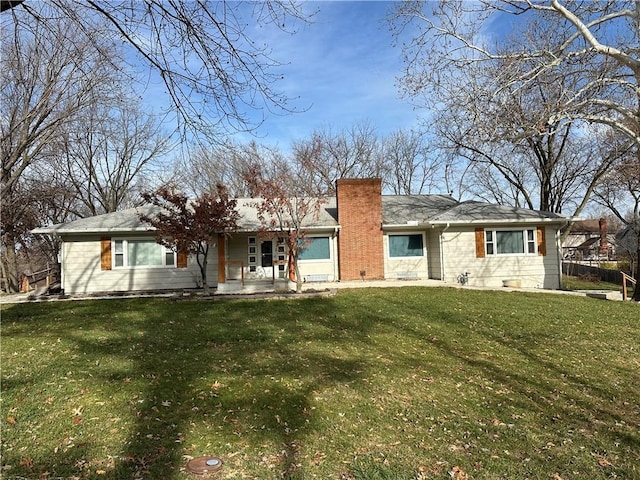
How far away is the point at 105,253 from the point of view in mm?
15961

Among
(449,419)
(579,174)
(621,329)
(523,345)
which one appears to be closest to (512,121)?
(523,345)

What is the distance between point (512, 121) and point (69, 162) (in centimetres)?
2788

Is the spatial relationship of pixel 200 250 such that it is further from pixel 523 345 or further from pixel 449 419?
pixel 449 419

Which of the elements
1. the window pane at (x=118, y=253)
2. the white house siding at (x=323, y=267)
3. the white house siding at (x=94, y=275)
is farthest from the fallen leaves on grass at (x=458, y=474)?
the window pane at (x=118, y=253)

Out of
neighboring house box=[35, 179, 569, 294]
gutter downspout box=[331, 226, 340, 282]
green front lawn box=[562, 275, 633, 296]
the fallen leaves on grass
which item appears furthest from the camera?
green front lawn box=[562, 275, 633, 296]

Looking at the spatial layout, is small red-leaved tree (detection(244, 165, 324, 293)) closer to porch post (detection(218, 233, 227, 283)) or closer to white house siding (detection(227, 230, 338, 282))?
white house siding (detection(227, 230, 338, 282))

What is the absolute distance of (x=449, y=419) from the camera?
183 inches

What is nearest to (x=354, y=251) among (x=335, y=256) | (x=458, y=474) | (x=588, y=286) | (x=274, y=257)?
(x=335, y=256)

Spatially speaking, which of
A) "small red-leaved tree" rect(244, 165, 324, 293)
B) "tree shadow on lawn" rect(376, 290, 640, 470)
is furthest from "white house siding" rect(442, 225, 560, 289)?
"small red-leaved tree" rect(244, 165, 324, 293)

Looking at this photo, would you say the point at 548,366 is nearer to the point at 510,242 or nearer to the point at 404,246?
the point at 404,246

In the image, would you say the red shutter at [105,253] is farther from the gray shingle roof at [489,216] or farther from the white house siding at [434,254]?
the white house siding at [434,254]

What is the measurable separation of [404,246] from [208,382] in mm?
13198

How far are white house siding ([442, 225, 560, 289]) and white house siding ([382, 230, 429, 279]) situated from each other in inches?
45.0

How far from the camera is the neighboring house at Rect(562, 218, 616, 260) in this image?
45778mm
